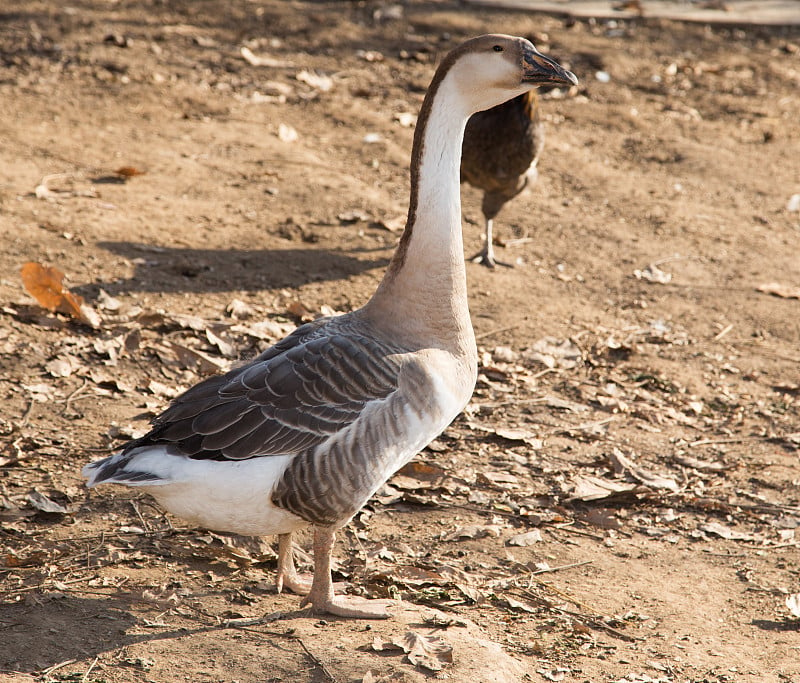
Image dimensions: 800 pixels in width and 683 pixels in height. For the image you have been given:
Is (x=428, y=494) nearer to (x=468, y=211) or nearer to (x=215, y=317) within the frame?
(x=215, y=317)

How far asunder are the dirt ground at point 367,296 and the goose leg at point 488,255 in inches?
4.5

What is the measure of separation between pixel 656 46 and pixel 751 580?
922 cm

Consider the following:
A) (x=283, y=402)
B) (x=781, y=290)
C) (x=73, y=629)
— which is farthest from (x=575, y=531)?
(x=781, y=290)

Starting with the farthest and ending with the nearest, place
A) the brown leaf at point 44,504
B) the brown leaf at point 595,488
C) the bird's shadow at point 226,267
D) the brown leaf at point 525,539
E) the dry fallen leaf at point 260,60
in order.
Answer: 1. the dry fallen leaf at point 260,60
2. the bird's shadow at point 226,267
3. the brown leaf at point 595,488
4. the brown leaf at point 525,539
5. the brown leaf at point 44,504

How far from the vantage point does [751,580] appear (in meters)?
4.38

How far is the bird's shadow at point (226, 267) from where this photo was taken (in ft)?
20.6

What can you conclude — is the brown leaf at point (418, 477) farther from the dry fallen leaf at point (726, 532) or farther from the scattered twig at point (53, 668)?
the scattered twig at point (53, 668)

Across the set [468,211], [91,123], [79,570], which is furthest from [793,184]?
[79,570]

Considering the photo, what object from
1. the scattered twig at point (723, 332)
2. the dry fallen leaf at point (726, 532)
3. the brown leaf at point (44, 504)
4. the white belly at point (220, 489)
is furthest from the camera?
the scattered twig at point (723, 332)

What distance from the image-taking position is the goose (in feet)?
23.2

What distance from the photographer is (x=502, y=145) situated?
706 centimetres

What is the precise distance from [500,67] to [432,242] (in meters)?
0.74

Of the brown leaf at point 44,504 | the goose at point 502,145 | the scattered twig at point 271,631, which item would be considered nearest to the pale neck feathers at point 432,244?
the scattered twig at point 271,631

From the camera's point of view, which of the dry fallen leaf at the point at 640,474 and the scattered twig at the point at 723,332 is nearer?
the dry fallen leaf at the point at 640,474
